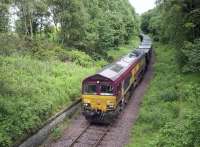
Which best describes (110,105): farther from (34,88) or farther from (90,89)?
(34,88)

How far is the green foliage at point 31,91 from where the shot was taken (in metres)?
15.9

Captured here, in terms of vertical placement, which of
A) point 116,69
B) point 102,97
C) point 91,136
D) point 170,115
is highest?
point 116,69

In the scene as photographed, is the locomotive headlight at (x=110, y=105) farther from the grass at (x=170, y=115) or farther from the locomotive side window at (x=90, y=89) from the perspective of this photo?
the grass at (x=170, y=115)

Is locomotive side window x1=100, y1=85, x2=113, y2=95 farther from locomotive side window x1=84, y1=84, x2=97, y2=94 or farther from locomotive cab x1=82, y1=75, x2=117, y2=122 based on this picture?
locomotive side window x1=84, y1=84, x2=97, y2=94

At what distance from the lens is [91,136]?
1819 centimetres

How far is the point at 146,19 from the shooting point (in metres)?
90.2

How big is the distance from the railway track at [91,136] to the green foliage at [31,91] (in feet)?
6.78

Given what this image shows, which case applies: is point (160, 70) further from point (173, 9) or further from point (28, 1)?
point (28, 1)

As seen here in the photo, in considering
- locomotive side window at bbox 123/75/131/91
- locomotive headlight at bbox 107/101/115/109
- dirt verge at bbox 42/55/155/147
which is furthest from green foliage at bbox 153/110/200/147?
locomotive side window at bbox 123/75/131/91

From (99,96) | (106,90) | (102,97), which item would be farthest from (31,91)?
(106,90)

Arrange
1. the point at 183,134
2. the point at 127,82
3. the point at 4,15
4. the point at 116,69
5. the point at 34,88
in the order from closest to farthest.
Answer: the point at 183,134, the point at 34,88, the point at 116,69, the point at 127,82, the point at 4,15

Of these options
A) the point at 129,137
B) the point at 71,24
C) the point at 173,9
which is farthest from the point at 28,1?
the point at 129,137

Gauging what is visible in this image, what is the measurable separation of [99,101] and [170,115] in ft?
12.7

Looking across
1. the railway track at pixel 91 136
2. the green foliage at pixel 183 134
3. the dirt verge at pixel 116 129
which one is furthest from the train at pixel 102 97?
the green foliage at pixel 183 134
